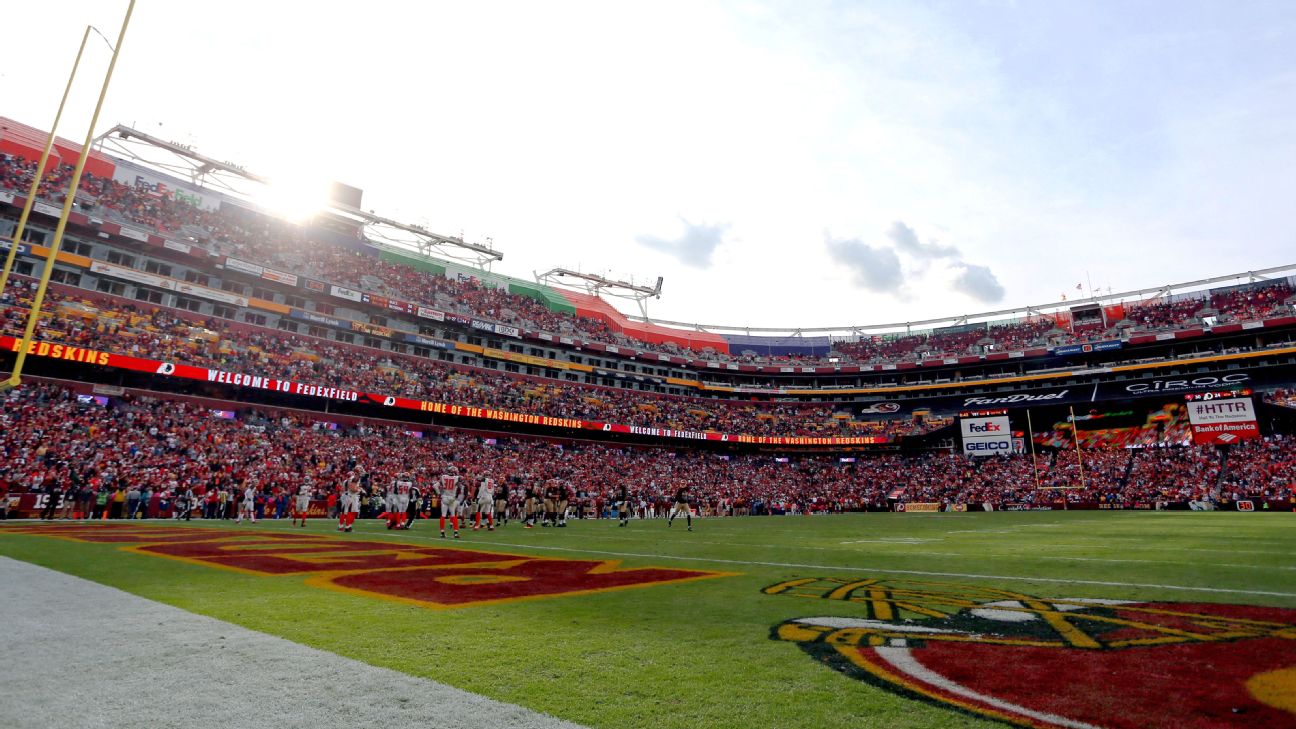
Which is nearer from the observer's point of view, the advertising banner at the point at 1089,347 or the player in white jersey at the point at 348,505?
the player in white jersey at the point at 348,505

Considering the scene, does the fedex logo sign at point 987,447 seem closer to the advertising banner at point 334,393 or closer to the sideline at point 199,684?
the advertising banner at point 334,393

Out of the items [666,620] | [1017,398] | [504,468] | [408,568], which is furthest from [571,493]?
[1017,398]

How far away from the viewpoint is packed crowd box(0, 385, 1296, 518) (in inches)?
1098

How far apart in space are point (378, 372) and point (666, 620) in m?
47.4

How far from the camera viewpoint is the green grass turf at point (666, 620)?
358cm

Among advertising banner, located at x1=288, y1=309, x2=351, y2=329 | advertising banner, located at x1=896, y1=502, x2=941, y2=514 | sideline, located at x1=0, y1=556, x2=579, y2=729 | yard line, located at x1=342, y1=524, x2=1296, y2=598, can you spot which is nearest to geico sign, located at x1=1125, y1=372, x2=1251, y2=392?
advertising banner, located at x1=896, y1=502, x2=941, y2=514

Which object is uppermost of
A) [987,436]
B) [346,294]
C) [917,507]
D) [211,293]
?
[346,294]

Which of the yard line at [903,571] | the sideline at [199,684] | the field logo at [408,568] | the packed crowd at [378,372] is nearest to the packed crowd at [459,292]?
the packed crowd at [378,372]

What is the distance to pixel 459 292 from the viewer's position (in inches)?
2440

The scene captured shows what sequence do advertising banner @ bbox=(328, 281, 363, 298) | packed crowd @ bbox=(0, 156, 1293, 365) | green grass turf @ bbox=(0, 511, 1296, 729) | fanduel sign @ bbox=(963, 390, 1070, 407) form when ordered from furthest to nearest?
fanduel sign @ bbox=(963, 390, 1070, 407) → advertising banner @ bbox=(328, 281, 363, 298) → packed crowd @ bbox=(0, 156, 1293, 365) → green grass turf @ bbox=(0, 511, 1296, 729)

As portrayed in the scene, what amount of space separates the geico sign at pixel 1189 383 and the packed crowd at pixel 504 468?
21.5ft

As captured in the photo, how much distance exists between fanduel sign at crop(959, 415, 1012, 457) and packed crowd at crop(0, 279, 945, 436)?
43.9 feet

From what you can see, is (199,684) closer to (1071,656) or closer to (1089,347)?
(1071,656)

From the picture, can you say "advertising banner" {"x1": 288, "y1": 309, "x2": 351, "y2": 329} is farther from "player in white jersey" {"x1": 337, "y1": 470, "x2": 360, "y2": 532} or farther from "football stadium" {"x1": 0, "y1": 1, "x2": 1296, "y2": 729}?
"player in white jersey" {"x1": 337, "y1": 470, "x2": 360, "y2": 532}
